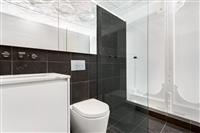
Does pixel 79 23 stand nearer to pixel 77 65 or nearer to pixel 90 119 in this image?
pixel 77 65

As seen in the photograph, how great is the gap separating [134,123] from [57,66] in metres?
1.45

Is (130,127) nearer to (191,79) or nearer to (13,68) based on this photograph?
(191,79)

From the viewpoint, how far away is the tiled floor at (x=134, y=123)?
65.6 inches

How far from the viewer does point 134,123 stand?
1795 millimetres

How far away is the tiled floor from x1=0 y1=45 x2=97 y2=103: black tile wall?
1.74 ft

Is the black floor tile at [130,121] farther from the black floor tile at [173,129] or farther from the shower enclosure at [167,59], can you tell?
the black floor tile at [173,129]

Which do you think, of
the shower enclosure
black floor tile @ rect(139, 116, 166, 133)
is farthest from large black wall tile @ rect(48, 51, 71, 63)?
Result: black floor tile @ rect(139, 116, 166, 133)

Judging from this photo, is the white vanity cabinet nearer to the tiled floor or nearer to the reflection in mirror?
the reflection in mirror

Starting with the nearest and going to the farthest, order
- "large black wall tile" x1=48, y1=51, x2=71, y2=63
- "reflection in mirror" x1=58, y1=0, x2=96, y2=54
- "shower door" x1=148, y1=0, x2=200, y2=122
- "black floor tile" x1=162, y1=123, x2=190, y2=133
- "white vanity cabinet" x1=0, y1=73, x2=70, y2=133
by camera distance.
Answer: "white vanity cabinet" x1=0, y1=73, x2=70, y2=133 → "large black wall tile" x1=48, y1=51, x2=71, y2=63 → "reflection in mirror" x1=58, y1=0, x2=96, y2=54 → "black floor tile" x1=162, y1=123, x2=190, y2=133 → "shower door" x1=148, y1=0, x2=200, y2=122

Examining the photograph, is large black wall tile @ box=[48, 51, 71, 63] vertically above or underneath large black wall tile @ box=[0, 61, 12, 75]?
above

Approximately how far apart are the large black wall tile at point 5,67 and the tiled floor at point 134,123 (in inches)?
57.3

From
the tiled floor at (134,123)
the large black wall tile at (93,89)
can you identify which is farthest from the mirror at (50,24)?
the tiled floor at (134,123)

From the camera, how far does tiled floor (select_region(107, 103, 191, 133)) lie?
1666mm

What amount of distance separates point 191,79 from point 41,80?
2.04m
